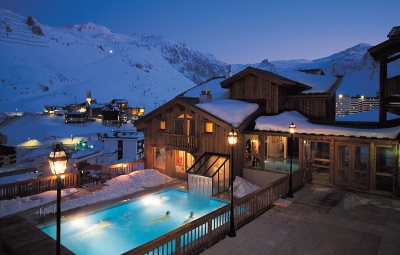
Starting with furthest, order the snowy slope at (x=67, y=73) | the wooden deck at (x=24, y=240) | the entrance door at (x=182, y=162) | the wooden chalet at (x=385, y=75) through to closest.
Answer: the snowy slope at (x=67, y=73), the entrance door at (x=182, y=162), the wooden chalet at (x=385, y=75), the wooden deck at (x=24, y=240)

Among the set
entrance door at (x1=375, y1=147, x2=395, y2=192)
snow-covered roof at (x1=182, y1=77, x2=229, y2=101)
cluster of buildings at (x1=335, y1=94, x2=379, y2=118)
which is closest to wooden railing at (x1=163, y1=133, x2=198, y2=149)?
snow-covered roof at (x1=182, y1=77, x2=229, y2=101)

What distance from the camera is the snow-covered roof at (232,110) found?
18703 millimetres

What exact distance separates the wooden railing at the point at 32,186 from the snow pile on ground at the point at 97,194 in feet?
2.23

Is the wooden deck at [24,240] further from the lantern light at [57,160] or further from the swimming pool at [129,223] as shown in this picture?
the lantern light at [57,160]

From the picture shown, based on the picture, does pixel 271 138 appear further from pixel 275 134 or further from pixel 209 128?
pixel 209 128

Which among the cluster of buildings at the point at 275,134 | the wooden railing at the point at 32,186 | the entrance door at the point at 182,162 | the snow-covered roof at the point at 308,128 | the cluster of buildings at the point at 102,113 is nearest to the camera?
the snow-covered roof at the point at 308,128

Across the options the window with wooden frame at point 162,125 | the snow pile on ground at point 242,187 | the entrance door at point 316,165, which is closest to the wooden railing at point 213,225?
the entrance door at point 316,165

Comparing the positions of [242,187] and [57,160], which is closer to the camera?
[57,160]

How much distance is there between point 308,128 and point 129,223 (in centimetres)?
1131

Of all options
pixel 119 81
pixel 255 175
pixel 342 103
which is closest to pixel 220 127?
pixel 255 175

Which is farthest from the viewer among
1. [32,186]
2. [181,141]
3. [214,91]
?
[214,91]

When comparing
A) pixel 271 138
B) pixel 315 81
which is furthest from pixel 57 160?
pixel 315 81

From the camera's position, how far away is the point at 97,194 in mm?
16141

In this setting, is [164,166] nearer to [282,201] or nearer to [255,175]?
[255,175]
